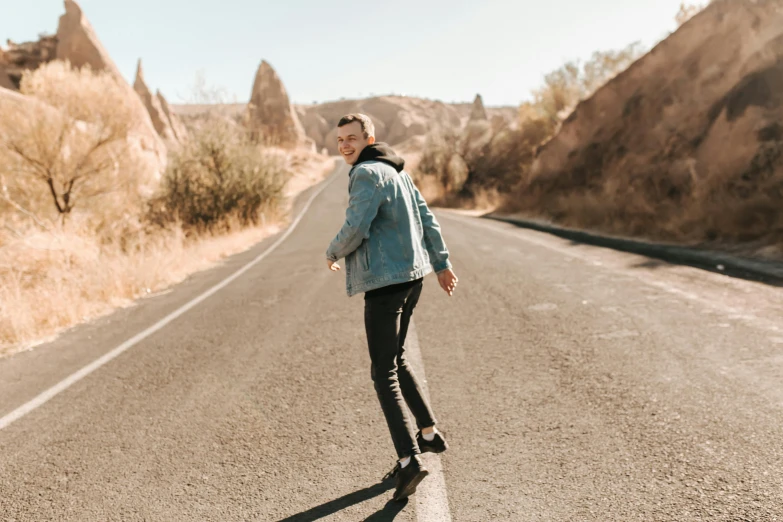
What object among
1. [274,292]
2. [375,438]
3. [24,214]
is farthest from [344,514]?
[24,214]

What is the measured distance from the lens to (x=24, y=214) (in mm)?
13570

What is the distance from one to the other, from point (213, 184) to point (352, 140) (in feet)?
58.9

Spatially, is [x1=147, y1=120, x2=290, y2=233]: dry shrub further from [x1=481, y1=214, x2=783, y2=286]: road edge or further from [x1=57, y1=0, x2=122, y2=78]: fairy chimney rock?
[x1=57, y1=0, x2=122, y2=78]: fairy chimney rock

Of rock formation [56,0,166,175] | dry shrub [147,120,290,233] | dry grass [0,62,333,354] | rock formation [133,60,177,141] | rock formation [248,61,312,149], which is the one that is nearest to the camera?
dry grass [0,62,333,354]

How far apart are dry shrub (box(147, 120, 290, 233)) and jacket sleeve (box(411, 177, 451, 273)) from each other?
1622 centimetres

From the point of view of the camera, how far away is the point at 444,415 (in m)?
3.76

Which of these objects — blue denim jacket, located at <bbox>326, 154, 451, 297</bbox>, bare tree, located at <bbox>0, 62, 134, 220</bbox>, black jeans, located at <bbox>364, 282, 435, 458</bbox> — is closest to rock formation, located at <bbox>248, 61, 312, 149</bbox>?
bare tree, located at <bbox>0, 62, 134, 220</bbox>

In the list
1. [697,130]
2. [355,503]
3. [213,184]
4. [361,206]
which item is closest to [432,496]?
[355,503]

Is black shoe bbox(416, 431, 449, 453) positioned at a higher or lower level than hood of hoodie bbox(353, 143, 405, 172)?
lower

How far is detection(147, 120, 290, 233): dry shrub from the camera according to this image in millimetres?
18828

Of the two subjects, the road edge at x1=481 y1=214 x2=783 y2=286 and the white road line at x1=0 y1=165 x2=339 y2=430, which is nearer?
the white road line at x1=0 y1=165 x2=339 y2=430

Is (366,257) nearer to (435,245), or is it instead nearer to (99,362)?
(435,245)

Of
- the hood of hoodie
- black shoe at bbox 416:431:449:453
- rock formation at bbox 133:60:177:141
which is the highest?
rock formation at bbox 133:60:177:141

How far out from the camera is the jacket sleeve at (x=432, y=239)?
322 cm
